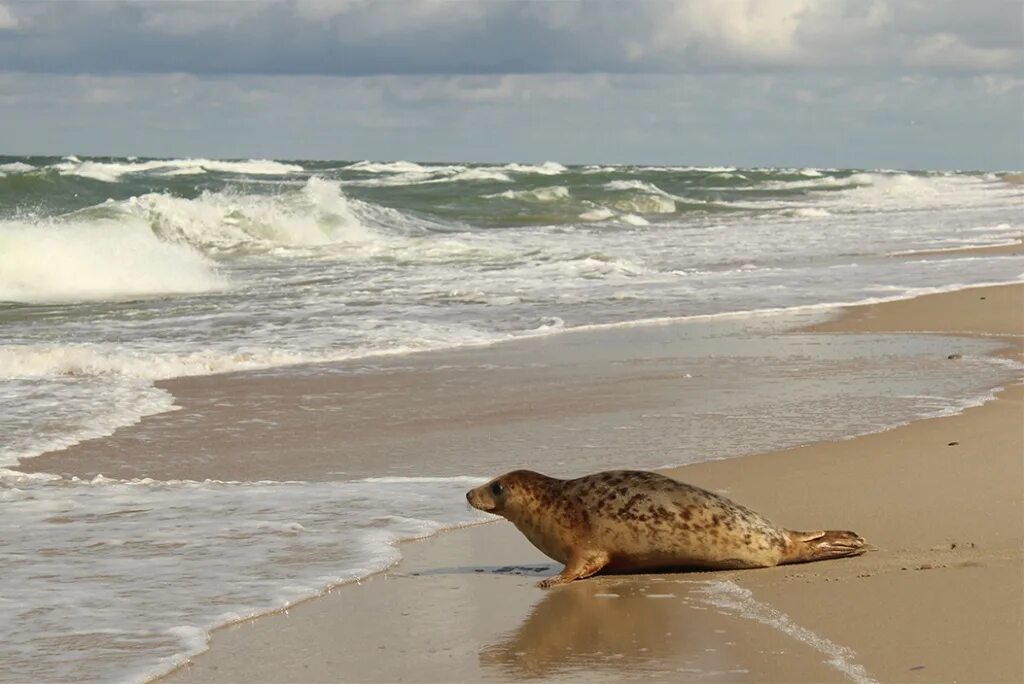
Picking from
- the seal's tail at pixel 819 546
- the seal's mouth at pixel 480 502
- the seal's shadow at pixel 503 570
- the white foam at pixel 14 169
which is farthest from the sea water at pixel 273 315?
the seal's tail at pixel 819 546

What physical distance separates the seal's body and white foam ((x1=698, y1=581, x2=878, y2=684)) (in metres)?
0.21

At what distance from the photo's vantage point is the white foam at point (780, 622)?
388 centimetres

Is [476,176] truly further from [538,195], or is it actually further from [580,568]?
[580,568]

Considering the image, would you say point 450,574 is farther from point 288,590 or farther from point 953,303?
point 953,303

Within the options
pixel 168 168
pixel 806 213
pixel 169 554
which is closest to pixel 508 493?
pixel 169 554

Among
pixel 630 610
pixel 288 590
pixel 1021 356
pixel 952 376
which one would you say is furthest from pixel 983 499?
pixel 1021 356

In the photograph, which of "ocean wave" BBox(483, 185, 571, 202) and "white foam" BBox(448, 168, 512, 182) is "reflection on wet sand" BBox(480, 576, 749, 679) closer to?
"ocean wave" BBox(483, 185, 571, 202)

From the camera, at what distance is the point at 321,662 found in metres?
4.18

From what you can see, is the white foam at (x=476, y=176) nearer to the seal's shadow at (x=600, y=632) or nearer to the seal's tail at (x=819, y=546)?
the seal's tail at (x=819, y=546)

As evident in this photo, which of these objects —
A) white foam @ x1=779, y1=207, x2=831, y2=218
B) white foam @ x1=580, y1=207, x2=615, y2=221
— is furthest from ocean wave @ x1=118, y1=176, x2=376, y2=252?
white foam @ x1=779, y1=207, x2=831, y2=218

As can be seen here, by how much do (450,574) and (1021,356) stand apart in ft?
21.2

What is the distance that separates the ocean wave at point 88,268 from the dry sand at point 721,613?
12.8m

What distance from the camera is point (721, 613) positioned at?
452 centimetres

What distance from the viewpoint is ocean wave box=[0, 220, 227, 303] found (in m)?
18.2
